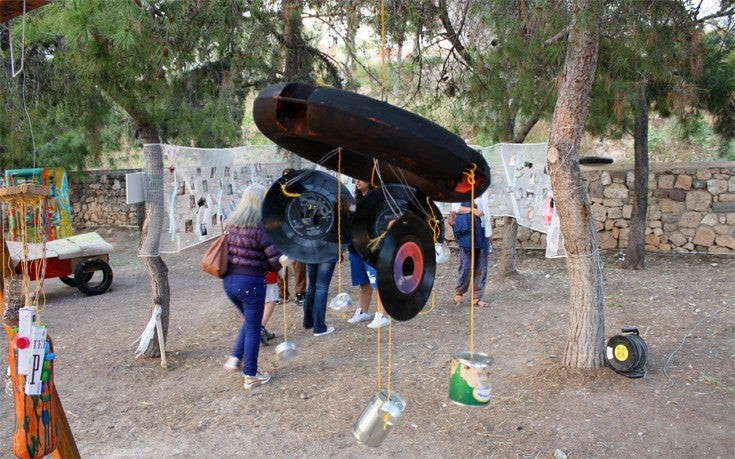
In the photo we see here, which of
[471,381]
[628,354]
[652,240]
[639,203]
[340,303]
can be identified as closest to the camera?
[471,381]

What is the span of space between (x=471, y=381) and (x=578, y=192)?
232 centimetres

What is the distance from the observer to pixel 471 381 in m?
2.97

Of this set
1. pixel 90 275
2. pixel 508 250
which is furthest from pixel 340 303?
pixel 90 275

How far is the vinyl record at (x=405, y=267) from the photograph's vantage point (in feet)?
9.16

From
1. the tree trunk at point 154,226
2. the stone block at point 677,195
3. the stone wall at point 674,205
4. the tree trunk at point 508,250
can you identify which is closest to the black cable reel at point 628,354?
the tree trunk at point 508,250

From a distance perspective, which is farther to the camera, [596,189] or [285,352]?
[596,189]

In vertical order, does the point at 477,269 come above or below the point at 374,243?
below

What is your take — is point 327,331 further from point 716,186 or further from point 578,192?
point 716,186

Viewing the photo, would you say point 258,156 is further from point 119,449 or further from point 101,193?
point 101,193

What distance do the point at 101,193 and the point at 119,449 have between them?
1347cm

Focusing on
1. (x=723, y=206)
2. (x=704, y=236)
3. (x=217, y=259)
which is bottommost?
(x=704, y=236)

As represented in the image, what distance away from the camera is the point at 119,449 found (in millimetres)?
4289

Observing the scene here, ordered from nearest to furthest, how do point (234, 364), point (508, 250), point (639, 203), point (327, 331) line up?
point (234, 364)
point (327, 331)
point (508, 250)
point (639, 203)

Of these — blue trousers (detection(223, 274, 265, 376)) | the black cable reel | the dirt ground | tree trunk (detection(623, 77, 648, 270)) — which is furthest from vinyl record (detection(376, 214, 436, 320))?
tree trunk (detection(623, 77, 648, 270))
